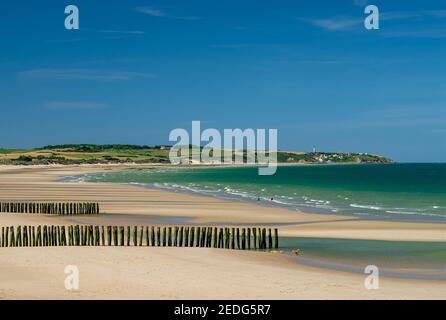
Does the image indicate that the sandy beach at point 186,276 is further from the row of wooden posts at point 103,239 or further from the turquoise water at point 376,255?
the turquoise water at point 376,255

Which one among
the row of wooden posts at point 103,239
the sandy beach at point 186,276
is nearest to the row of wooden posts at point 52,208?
the row of wooden posts at point 103,239

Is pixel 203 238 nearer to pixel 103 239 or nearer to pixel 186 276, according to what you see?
pixel 103 239

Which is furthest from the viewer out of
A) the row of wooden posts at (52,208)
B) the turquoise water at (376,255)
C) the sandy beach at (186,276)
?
the row of wooden posts at (52,208)

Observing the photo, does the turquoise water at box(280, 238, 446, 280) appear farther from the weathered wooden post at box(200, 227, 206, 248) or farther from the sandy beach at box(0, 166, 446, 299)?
the weathered wooden post at box(200, 227, 206, 248)

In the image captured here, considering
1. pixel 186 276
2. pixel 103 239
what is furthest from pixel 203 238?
pixel 186 276

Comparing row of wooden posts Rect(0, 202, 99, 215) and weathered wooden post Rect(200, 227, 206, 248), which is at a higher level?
weathered wooden post Rect(200, 227, 206, 248)

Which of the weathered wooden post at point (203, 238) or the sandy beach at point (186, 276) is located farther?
the weathered wooden post at point (203, 238)

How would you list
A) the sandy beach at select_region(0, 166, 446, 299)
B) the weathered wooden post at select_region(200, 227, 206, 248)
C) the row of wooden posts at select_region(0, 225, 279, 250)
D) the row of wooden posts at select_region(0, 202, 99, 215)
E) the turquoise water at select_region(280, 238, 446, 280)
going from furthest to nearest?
the row of wooden posts at select_region(0, 202, 99, 215) < the weathered wooden post at select_region(200, 227, 206, 248) < the row of wooden posts at select_region(0, 225, 279, 250) < the turquoise water at select_region(280, 238, 446, 280) < the sandy beach at select_region(0, 166, 446, 299)

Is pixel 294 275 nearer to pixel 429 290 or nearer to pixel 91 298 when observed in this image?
pixel 429 290

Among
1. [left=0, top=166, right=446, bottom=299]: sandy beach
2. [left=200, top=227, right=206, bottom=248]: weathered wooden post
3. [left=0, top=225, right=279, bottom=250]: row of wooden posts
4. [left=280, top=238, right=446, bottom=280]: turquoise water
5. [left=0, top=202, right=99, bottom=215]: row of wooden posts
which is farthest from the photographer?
[left=0, top=202, right=99, bottom=215]: row of wooden posts

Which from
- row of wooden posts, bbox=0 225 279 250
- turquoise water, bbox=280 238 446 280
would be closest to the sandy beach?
row of wooden posts, bbox=0 225 279 250

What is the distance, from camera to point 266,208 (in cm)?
4866

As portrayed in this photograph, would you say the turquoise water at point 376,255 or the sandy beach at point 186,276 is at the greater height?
the sandy beach at point 186,276
